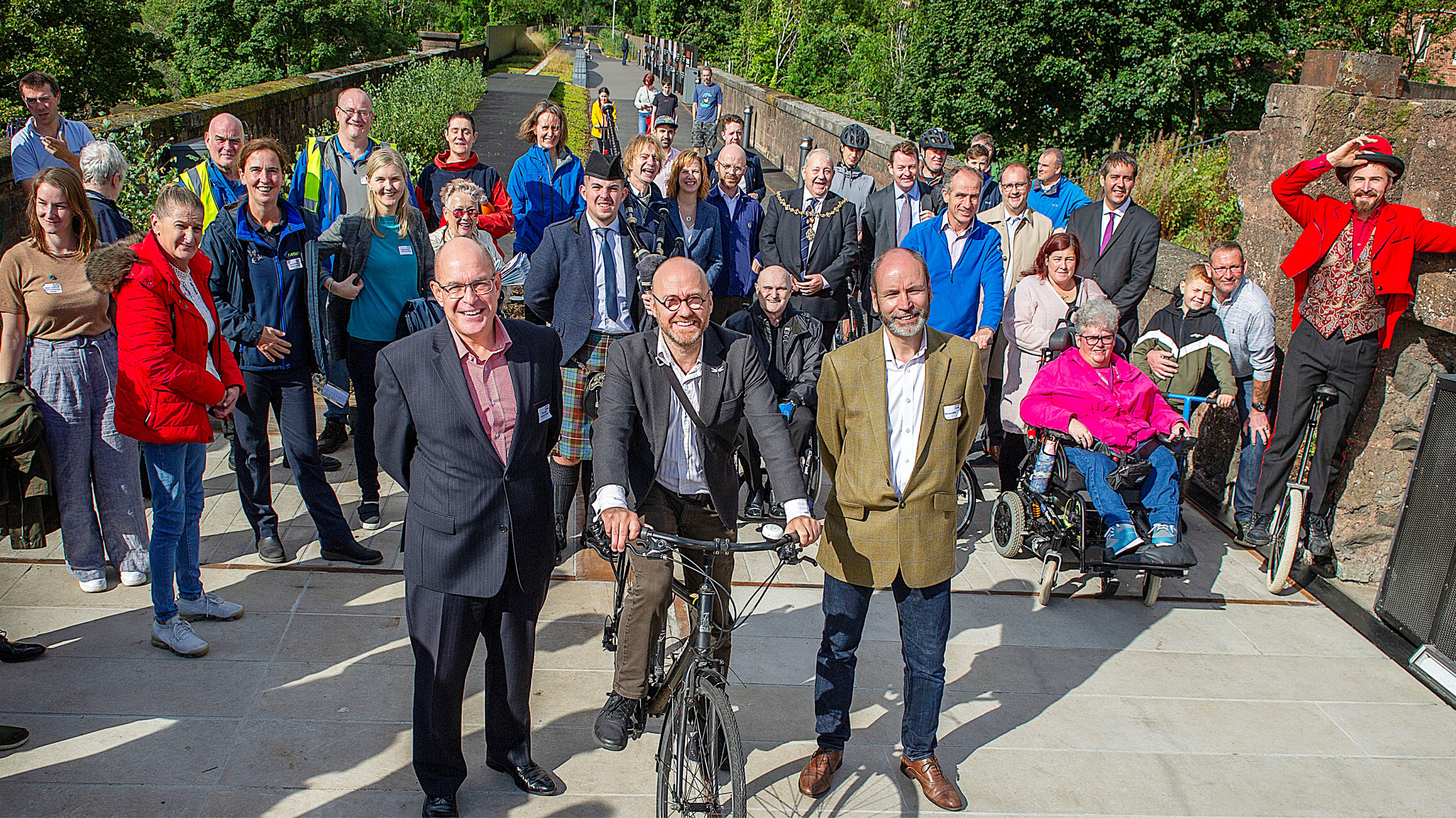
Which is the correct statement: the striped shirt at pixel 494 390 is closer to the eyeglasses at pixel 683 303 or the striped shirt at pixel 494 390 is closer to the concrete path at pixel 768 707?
the eyeglasses at pixel 683 303

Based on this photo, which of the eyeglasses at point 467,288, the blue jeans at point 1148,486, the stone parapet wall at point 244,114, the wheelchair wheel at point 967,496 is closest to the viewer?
the eyeglasses at point 467,288

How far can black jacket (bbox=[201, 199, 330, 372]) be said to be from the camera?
551 cm

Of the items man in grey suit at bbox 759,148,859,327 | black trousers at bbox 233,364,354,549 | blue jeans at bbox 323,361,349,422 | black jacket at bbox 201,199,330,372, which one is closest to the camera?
black jacket at bbox 201,199,330,372

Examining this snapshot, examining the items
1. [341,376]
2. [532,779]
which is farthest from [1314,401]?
[341,376]

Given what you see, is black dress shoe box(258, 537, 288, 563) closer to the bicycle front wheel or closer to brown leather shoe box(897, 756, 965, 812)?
the bicycle front wheel

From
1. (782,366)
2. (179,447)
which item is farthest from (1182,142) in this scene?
(179,447)

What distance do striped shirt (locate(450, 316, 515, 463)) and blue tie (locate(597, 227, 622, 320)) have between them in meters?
2.02

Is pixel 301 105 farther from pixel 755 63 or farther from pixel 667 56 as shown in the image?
pixel 667 56

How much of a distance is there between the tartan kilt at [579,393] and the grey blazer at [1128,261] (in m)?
3.40

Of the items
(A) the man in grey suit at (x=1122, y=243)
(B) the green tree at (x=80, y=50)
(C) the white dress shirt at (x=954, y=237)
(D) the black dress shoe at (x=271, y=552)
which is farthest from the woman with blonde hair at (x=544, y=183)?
(B) the green tree at (x=80, y=50)

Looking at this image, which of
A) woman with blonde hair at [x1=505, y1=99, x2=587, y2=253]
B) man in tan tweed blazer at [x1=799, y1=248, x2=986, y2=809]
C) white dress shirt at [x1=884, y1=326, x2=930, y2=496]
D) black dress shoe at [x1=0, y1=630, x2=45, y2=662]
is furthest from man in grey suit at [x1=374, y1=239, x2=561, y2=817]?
woman with blonde hair at [x1=505, y1=99, x2=587, y2=253]

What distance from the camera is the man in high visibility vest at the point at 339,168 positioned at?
23.3 feet

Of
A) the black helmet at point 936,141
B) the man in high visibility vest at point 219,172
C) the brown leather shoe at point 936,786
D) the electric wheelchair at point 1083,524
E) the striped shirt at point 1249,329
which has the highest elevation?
the black helmet at point 936,141

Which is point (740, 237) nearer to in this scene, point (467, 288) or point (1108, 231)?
point (1108, 231)
